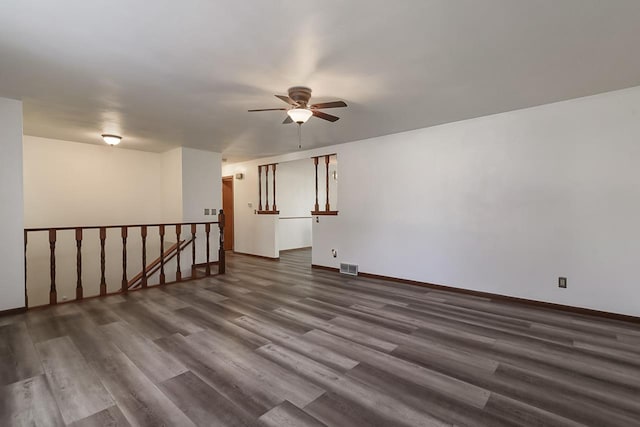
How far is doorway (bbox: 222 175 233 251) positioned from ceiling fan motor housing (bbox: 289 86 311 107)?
5797 millimetres

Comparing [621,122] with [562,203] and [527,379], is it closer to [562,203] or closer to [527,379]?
[562,203]

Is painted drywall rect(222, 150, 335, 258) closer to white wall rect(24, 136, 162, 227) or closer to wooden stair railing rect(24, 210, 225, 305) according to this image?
wooden stair railing rect(24, 210, 225, 305)

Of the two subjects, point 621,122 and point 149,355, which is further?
point 621,122

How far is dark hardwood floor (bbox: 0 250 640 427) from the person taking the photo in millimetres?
1799

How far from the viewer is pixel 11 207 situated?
3465 millimetres

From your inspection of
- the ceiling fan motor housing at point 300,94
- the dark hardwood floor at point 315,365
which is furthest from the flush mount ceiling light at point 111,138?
the ceiling fan motor housing at point 300,94

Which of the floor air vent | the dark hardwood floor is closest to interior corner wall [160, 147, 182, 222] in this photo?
the dark hardwood floor

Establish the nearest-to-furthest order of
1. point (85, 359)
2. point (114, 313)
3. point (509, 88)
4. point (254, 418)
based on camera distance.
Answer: point (254, 418)
point (85, 359)
point (509, 88)
point (114, 313)

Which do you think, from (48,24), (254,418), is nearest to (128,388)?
(254,418)

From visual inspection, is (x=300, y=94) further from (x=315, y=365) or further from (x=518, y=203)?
(x=518, y=203)

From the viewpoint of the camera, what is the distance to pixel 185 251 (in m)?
6.29

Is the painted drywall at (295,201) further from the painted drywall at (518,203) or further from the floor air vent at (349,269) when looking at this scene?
the painted drywall at (518,203)

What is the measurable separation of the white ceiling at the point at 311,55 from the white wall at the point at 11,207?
12.5 inches

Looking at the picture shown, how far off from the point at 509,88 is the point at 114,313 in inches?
204
